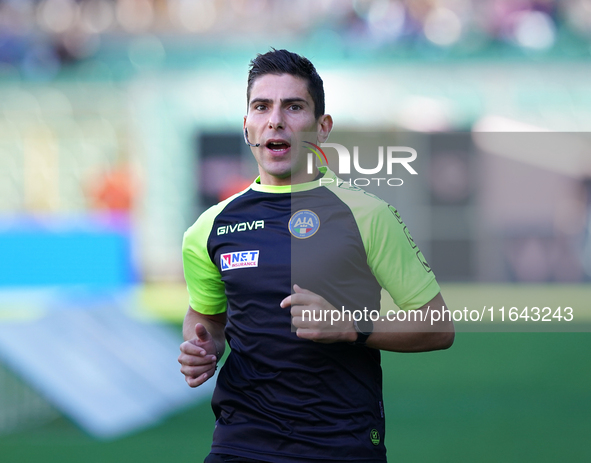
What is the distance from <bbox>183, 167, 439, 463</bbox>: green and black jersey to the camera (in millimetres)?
2521

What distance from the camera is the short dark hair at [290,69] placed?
2.74 metres

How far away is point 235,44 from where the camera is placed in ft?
57.9

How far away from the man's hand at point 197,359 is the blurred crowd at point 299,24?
51.4 ft

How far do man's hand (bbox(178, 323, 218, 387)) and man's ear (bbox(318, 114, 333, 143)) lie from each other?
0.81 m

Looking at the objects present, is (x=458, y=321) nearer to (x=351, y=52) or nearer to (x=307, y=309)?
(x=307, y=309)

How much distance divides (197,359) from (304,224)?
0.58m

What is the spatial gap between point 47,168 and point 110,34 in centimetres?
353

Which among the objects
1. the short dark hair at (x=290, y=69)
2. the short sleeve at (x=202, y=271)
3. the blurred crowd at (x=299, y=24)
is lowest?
the short sleeve at (x=202, y=271)

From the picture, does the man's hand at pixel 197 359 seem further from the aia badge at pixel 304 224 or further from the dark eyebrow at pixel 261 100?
the dark eyebrow at pixel 261 100

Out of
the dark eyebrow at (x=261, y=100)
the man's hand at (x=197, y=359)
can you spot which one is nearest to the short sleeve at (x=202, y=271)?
the man's hand at (x=197, y=359)

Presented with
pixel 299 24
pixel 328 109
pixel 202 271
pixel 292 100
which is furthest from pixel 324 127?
pixel 299 24

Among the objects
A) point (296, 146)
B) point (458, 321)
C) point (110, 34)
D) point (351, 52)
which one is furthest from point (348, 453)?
point (110, 34)

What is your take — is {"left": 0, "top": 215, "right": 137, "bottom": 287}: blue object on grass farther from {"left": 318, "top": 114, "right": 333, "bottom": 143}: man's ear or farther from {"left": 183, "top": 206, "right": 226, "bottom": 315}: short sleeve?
{"left": 318, "top": 114, "right": 333, "bottom": 143}: man's ear

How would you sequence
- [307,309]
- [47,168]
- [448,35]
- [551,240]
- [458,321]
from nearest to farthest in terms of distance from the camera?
[307,309], [458,321], [551,240], [448,35], [47,168]
